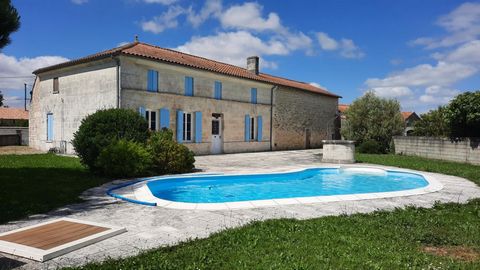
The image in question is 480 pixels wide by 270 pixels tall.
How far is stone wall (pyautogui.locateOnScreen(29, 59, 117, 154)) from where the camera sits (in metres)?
16.2

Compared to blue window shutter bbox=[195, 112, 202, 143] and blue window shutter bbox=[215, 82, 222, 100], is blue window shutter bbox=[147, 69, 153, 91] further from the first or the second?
blue window shutter bbox=[215, 82, 222, 100]

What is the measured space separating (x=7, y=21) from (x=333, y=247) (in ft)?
24.1

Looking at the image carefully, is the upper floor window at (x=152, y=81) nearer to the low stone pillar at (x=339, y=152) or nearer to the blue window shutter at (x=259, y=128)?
the blue window shutter at (x=259, y=128)

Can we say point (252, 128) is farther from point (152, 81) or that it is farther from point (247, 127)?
point (152, 81)

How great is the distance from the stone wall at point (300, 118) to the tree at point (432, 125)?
8941mm

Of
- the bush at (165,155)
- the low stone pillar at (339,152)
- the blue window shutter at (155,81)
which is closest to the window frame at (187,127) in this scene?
the blue window shutter at (155,81)

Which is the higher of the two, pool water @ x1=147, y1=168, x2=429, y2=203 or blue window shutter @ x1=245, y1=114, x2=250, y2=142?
blue window shutter @ x1=245, y1=114, x2=250, y2=142

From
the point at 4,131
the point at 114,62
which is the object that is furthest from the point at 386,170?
the point at 4,131

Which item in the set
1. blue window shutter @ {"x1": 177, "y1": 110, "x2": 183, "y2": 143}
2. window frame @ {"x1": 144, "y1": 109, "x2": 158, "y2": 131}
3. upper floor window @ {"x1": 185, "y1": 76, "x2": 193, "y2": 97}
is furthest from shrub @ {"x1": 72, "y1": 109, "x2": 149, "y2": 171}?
upper floor window @ {"x1": 185, "y1": 76, "x2": 193, "y2": 97}

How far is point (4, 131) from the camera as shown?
26.8 m

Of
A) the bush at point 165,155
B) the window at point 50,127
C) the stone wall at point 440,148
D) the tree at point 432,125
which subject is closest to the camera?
the bush at point 165,155

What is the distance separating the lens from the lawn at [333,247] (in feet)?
11.9

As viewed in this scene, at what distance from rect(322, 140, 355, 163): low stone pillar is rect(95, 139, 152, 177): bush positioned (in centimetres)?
957

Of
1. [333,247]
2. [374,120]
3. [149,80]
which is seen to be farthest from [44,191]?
[374,120]
